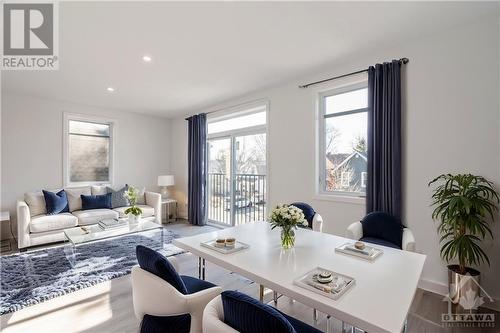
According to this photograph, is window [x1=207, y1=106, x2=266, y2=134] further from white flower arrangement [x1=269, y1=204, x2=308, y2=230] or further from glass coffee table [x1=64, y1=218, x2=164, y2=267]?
white flower arrangement [x1=269, y1=204, x2=308, y2=230]

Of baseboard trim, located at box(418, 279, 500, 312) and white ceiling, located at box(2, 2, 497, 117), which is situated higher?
white ceiling, located at box(2, 2, 497, 117)

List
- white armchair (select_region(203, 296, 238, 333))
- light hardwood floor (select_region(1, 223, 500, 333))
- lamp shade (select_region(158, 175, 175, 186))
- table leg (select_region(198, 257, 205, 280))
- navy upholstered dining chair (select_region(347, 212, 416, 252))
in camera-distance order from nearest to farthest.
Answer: white armchair (select_region(203, 296, 238, 333)) < light hardwood floor (select_region(1, 223, 500, 333)) < table leg (select_region(198, 257, 205, 280)) < navy upholstered dining chair (select_region(347, 212, 416, 252)) < lamp shade (select_region(158, 175, 175, 186))

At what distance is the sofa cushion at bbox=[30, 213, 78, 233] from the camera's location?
377 centimetres

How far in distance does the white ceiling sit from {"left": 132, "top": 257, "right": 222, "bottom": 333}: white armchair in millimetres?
2138

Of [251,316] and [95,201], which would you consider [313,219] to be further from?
[95,201]

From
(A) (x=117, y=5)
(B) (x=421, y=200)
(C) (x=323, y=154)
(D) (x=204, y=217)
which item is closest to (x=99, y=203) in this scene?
(D) (x=204, y=217)

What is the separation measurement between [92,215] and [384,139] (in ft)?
15.5

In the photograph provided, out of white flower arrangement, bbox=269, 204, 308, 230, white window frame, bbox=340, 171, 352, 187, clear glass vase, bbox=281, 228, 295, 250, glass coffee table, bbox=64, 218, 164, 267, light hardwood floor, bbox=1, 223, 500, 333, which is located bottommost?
light hardwood floor, bbox=1, 223, 500, 333

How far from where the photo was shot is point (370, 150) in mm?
2939

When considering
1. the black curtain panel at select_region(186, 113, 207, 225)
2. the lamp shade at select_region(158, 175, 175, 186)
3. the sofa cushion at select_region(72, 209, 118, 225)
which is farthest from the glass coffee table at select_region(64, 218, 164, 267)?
the lamp shade at select_region(158, 175, 175, 186)

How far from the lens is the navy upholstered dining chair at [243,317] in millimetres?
804

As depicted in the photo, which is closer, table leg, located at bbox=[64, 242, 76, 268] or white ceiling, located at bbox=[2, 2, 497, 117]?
white ceiling, located at bbox=[2, 2, 497, 117]

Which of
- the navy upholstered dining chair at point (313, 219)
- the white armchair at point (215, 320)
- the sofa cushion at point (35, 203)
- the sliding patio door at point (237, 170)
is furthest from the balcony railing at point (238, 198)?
the white armchair at point (215, 320)

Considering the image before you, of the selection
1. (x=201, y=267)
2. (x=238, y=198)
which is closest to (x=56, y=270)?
(x=201, y=267)
